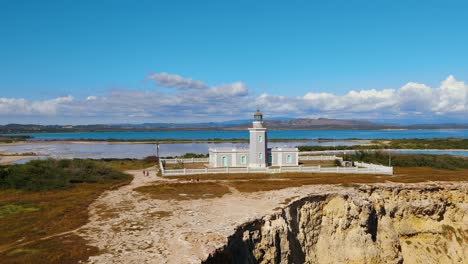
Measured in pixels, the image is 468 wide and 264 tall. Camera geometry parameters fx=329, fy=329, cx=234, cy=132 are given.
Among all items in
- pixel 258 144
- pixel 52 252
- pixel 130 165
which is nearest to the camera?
pixel 52 252

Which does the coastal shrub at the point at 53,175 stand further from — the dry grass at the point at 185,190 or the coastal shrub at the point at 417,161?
the coastal shrub at the point at 417,161

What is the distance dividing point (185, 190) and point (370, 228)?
590 inches

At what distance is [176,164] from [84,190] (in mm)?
17135

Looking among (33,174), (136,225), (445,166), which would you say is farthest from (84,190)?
(445,166)

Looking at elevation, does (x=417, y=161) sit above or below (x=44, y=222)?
above

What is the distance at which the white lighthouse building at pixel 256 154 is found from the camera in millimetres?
42188

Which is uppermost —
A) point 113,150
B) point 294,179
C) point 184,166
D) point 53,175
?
point 53,175

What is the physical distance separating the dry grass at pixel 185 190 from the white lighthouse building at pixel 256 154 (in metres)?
11.8

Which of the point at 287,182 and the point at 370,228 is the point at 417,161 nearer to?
the point at 287,182

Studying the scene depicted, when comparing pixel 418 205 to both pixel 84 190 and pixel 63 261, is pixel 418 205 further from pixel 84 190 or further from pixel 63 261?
pixel 84 190

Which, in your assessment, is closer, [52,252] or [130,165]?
[52,252]

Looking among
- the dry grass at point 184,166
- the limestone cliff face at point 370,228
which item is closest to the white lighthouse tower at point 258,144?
the dry grass at point 184,166

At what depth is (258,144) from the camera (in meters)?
42.2

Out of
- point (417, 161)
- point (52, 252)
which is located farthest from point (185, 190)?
point (417, 161)
